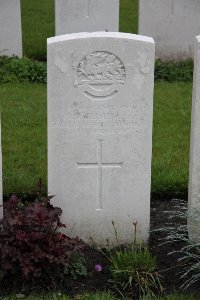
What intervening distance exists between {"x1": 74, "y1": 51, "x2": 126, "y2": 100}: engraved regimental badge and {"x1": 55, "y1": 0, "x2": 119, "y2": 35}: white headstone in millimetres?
5519

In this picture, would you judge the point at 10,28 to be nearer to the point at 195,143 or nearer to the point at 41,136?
the point at 41,136

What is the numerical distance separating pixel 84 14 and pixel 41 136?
345 cm

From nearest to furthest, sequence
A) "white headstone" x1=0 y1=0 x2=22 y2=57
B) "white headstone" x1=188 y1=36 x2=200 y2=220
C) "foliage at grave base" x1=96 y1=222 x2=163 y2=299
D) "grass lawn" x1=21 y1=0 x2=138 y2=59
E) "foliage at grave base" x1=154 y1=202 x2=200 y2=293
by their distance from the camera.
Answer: "foliage at grave base" x1=96 y1=222 x2=163 y2=299 < "foliage at grave base" x1=154 y1=202 x2=200 y2=293 < "white headstone" x1=188 y1=36 x2=200 y2=220 < "white headstone" x1=0 y1=0 x2=22 y2=57 < "grass lawn" x1=21 y1=0 x2=138 y2=59

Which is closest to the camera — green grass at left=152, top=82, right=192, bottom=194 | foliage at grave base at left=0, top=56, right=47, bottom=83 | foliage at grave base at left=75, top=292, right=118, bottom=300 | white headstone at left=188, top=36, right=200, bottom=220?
foliage at grave base at left=75, top=292, right=118, bottom=300

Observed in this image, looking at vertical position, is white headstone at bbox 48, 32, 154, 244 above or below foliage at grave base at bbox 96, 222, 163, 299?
above

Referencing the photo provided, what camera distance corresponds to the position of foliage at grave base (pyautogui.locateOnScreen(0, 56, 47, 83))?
9586 mm

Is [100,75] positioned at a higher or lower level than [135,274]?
higher

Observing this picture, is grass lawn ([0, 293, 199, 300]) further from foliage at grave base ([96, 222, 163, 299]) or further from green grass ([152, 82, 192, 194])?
green grass ([152, 82, 192, 194])

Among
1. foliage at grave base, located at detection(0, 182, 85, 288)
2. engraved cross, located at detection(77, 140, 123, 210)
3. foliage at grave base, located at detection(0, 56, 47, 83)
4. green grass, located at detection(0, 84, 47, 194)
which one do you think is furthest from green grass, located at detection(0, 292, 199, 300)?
foliage at grave base, located at detection(0, 56, 47, 83)

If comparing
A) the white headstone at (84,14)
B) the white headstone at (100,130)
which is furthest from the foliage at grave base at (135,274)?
the white headstone at (84,14)

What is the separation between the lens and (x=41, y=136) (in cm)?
742

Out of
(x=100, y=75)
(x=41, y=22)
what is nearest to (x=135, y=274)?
(x=100, y=75)

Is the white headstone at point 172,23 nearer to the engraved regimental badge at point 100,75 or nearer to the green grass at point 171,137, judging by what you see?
the green grass at point 171,137

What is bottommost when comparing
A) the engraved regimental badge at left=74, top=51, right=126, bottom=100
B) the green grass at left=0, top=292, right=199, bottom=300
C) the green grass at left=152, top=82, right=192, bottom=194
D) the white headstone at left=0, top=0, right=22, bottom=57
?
the green grass at left=0, top=292, right=199, bottom=300
